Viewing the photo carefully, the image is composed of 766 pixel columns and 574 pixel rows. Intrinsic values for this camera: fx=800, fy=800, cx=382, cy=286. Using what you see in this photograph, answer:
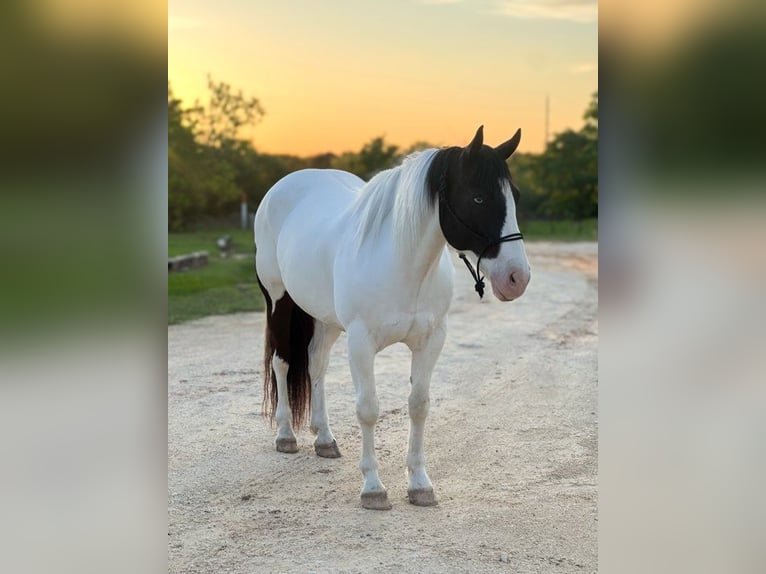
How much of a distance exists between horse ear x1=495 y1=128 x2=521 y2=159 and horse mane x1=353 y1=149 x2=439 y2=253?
0.30 m

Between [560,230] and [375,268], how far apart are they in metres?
22.4

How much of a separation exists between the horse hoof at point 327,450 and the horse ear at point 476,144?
1.90 meters

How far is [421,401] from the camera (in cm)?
353

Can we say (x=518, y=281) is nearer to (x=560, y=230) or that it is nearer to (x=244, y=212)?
(x=244, y=212)

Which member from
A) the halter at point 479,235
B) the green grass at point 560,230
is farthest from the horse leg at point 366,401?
the green grass at point 560,230

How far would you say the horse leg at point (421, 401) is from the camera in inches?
137

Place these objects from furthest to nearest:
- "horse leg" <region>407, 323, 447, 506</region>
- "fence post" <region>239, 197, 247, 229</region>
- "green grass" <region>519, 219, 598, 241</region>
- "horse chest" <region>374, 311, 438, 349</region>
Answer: "fence post" <region>239, 197, 247, 229</region>, "green grass" <region>519, 219, 598, 241</region>, "horse leg" <region>407, 323, 447, 506</region>, "horse chest" <region>374, 311, 438, 349</region>

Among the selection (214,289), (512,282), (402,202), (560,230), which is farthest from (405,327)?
(560,230)

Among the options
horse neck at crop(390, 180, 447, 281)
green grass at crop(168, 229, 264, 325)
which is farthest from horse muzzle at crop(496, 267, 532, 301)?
green grass at crop(168, 229, 264, 325)

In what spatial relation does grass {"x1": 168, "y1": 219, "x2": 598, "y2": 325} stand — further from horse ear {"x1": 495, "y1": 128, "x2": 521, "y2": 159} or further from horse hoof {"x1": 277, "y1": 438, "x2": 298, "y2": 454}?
horse ear {"x1": 495, "y1": 128, "x2": 521, "y2": 159}

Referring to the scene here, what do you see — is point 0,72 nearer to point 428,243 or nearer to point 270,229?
point 428,243

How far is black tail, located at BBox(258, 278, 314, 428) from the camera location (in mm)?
4258

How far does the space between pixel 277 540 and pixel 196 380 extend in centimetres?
286

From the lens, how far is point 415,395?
352cm
